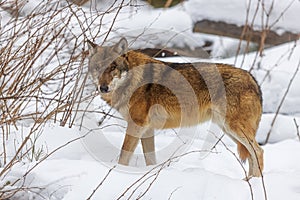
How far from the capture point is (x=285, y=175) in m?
4.32

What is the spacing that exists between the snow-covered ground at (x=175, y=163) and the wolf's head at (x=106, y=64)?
1.63ft

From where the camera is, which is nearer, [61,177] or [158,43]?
[61,177]

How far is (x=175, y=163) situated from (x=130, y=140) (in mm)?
467

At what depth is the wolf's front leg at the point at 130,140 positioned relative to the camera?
199 inches

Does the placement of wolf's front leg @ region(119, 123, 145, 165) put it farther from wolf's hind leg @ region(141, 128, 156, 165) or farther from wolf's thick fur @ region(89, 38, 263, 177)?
wolf's hind leg @ region(141, 128, 156, 165)

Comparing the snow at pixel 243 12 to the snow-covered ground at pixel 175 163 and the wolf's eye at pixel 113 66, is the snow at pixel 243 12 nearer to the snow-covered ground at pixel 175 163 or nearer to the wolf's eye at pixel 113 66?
the snow-covered ground at pixel 175 163

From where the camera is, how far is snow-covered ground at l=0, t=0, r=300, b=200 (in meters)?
3.73

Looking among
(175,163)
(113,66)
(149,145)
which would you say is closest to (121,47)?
(113,66)

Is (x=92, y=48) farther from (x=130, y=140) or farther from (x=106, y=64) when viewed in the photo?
(x=130, y=140)

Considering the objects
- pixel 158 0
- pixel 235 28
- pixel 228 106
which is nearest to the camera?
pixel 228 106

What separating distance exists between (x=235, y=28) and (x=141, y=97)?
4.47 m

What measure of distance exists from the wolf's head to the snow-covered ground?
50 centimetres

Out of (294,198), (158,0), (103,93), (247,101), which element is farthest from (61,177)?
(158,0)

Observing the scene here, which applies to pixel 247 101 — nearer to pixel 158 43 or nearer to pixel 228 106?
pixel 228 106
